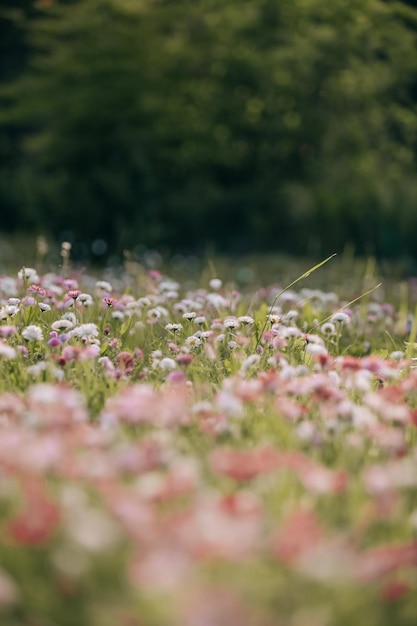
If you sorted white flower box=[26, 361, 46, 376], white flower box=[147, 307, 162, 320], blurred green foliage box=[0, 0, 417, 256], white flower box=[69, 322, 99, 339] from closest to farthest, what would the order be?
white flower box=[26, 361, 46, 376], white flower box=[69, 322, 99, 339], white flower box=[147, 307, 162, 320], blurred green foliage box=[0, 0, 417, 256]

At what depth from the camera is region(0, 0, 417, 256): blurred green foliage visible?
12000 mm

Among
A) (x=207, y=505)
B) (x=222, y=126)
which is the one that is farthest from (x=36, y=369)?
(x=222, y=126)

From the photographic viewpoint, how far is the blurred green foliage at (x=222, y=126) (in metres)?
12.0

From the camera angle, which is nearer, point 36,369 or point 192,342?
point 36,369

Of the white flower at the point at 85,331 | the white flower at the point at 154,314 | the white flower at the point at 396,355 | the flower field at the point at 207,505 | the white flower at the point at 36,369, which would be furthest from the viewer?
the white flower at the point at 154,314

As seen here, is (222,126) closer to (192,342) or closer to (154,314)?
(154,314)

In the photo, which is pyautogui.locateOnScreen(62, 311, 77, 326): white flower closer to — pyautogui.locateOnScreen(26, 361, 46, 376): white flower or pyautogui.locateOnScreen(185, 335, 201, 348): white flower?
pyautogui.locateOnScreen(185, 335, 201, 348): white flower

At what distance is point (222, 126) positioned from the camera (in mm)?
13477

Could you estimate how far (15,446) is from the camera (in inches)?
72.2

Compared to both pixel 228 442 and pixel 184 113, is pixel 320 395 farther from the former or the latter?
pixel 184 113

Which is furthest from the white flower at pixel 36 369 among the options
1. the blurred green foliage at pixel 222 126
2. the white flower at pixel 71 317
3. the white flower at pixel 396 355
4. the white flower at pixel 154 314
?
the blurred green foliage at pixel 222 126

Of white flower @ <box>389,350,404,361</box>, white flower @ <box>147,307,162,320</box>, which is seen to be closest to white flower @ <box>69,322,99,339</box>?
white flower @ <box>147,307,162,320</box>

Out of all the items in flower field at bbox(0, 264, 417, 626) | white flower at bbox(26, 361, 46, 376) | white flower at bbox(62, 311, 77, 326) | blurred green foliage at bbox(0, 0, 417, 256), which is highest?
flower field at bbox(0, 264, 417, 626)

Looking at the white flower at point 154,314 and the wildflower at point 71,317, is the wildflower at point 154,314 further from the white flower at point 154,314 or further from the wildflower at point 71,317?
the wildflower at point 71,317
